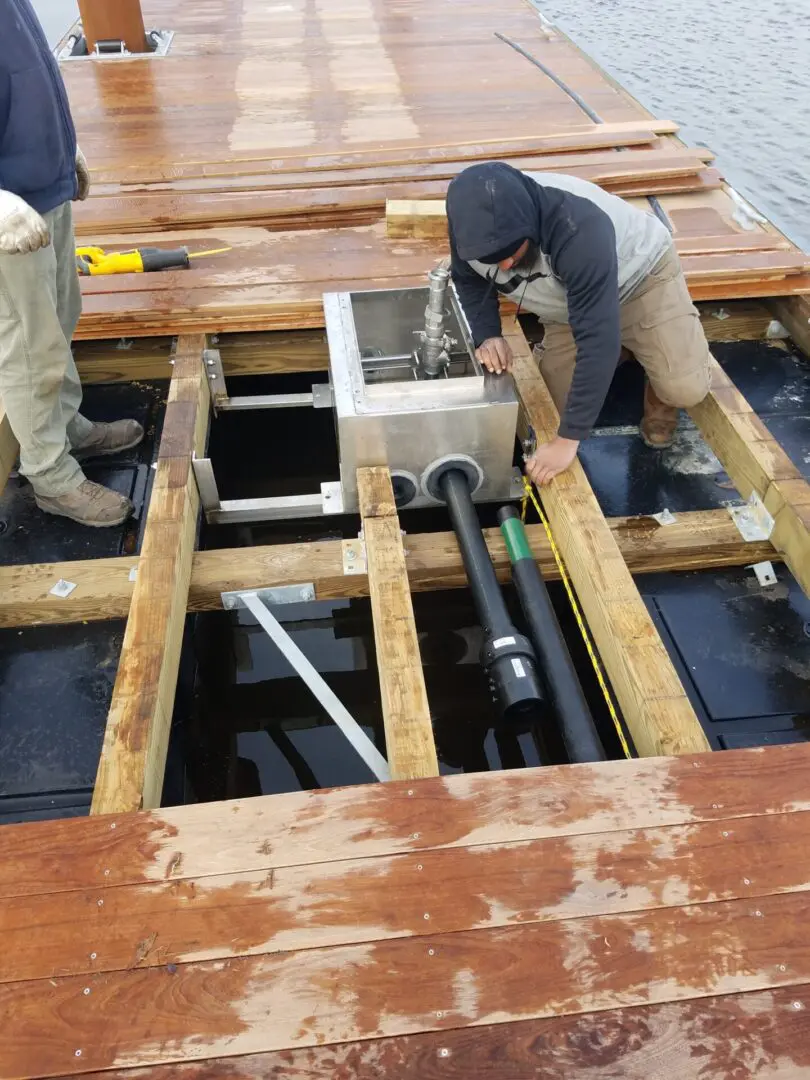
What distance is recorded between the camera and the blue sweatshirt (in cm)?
220

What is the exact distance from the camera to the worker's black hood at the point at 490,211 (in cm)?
214

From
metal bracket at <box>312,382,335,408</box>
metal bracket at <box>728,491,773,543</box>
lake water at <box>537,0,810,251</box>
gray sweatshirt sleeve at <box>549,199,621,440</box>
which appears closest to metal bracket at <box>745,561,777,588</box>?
metal bracket at <box>728,491,773,543</box>

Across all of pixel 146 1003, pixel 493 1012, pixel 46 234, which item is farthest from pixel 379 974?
pixel 46 234

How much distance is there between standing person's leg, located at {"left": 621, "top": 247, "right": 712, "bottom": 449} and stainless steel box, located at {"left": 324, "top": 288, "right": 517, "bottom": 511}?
0.62 m

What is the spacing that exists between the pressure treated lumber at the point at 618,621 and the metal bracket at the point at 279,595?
86 cm

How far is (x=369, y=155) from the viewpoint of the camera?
4.61m

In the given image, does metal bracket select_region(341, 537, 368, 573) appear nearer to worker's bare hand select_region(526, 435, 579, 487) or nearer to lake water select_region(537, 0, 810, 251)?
worker's bare hand select_region(526, 435, 579, 487)

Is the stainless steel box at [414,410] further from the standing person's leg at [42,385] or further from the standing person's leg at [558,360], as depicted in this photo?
the standing person's leg at [42,385]

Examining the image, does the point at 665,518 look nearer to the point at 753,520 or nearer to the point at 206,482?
the point at 753,520

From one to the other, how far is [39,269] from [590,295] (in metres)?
1.71

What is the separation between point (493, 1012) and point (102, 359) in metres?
3.24

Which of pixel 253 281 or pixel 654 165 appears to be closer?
pixel 253 281

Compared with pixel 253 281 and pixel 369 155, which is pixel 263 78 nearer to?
pixel 369 155

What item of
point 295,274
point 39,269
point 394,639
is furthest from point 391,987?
point 295,274
